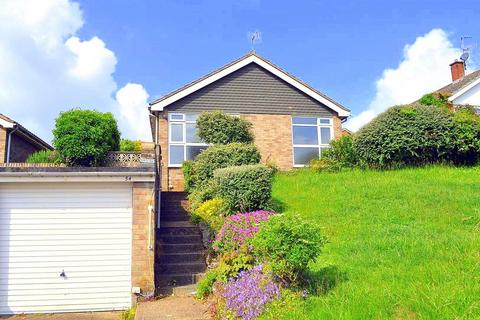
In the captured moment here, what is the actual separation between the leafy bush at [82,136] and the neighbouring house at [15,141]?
4422 millimetres

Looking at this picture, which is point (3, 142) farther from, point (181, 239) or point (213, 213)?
point (213, 213)

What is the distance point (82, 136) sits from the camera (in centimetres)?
1288

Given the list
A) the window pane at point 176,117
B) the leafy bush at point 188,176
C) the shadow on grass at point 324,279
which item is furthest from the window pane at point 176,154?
the shadow on grass at point 324,279

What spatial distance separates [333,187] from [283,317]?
798 cm

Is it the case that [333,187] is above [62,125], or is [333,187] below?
below

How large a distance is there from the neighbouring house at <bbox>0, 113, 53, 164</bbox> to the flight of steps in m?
8.53

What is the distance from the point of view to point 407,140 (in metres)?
15.6

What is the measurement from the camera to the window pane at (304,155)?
18.5 metres

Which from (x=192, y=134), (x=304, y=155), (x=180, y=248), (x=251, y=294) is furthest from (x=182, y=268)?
(x=304, y=155)

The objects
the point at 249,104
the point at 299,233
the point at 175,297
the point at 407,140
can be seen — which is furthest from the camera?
Result: the point at 249,104

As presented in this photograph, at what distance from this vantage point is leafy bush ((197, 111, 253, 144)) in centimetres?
1517

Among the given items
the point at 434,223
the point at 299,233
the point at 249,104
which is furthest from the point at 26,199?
the point at 249,104

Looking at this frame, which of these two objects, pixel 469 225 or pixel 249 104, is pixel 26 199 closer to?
pixel 469 225

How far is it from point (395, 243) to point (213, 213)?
4.51m
